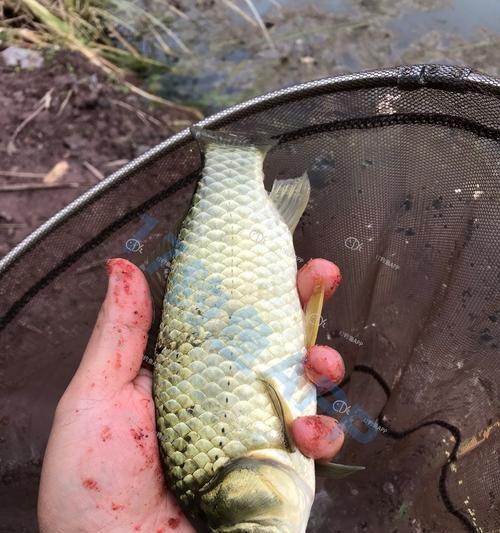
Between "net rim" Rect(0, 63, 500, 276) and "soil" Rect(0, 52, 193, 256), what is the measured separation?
109cm

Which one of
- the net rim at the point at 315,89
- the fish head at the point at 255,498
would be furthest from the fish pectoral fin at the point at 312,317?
the net rim at the point at 315,89

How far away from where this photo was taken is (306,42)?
3.78 metres

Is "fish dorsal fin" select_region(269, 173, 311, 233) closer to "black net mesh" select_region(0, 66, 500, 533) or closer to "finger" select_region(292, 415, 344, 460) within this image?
"black net mesh" select_region(0, 66, 500, 533)

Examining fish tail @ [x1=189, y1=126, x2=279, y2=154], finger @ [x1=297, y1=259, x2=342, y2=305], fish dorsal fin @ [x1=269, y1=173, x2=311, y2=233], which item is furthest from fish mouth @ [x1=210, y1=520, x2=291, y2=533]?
fish tail @ [x1=189, y1=126, x2=279, y2=154]

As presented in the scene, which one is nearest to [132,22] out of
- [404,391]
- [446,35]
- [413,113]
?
[446,35]

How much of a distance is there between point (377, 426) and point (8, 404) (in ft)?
3.79

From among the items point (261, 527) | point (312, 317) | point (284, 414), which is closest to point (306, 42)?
point (312, 317)

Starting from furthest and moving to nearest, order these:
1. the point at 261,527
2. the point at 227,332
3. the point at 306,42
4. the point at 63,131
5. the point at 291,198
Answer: the point at 306,42 → the point at 63,131 → the point at 291,198 → the point at 227,332 → the point at 261,527

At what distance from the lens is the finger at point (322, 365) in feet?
4.97

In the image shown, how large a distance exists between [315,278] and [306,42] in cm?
246

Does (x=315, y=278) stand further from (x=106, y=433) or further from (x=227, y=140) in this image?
(x=106, y=433)

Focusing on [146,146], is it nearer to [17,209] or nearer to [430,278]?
[17,209]

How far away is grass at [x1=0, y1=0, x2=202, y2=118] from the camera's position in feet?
11.2

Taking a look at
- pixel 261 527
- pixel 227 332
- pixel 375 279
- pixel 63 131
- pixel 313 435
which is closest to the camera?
pixel 261 527
